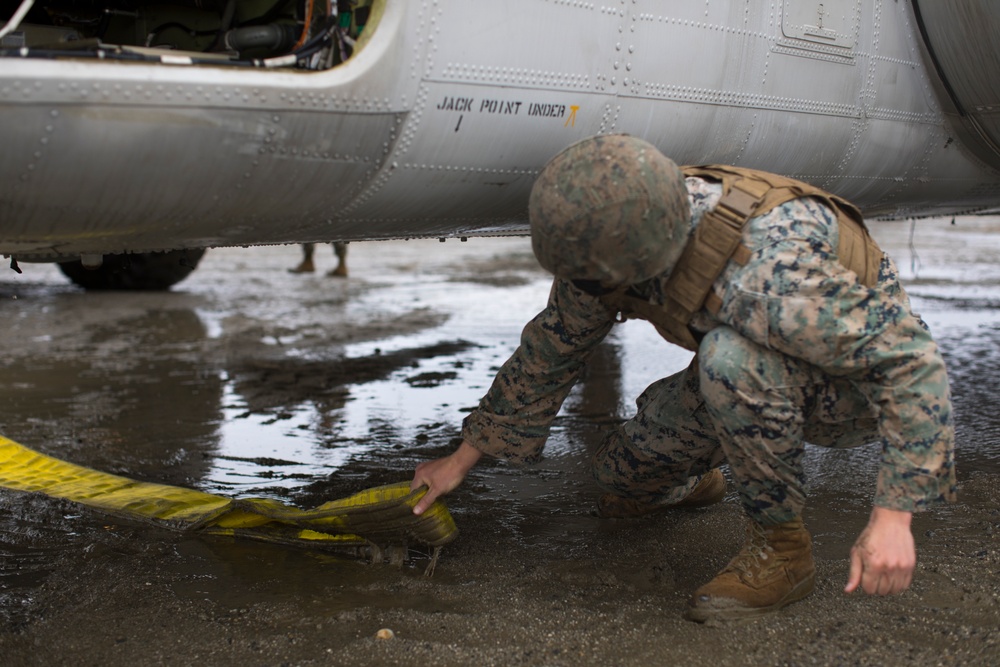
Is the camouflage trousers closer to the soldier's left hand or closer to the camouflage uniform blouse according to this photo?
the camouflage uniform blouse

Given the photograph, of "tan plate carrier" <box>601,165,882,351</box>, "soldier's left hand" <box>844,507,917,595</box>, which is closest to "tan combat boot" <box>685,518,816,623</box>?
"soldier's left hand" <box>844,507,917,595</box>

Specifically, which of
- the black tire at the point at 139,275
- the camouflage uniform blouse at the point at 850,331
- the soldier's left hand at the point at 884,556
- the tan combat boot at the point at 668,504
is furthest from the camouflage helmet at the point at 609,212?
the black tire at the point at 139,275

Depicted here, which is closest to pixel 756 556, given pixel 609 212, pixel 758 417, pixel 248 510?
pixel 758 417

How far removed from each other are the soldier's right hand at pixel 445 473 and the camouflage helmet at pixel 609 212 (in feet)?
1.92

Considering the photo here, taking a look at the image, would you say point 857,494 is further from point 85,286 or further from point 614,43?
point 85,286

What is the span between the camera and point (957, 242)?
1192cm

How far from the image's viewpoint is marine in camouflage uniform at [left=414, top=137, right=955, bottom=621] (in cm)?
199

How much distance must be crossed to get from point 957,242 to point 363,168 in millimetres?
11195

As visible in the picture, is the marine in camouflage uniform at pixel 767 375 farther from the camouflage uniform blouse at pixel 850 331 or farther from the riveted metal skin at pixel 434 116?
the riveted metal skin at pixel 434 116

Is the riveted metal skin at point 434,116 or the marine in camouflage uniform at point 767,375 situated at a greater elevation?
the riveted metal skin at point 434,116

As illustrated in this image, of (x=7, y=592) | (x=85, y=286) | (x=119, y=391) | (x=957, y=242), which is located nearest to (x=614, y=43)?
(x=7, y=592)

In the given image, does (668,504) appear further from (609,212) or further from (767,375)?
(609,212)

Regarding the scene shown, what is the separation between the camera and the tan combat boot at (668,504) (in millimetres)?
2883

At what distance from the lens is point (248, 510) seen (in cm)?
278
